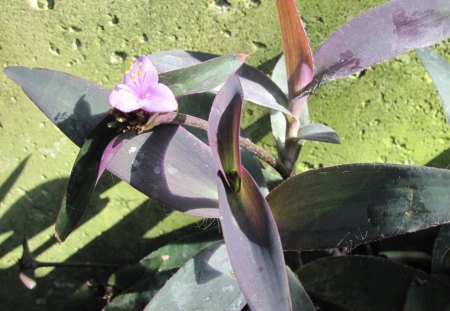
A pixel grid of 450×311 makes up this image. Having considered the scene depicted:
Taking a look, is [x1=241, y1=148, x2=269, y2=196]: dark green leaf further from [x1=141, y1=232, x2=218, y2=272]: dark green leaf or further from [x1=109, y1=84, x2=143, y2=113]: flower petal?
[x1=109, y1=84, x2=143, y2=113]: flower petal

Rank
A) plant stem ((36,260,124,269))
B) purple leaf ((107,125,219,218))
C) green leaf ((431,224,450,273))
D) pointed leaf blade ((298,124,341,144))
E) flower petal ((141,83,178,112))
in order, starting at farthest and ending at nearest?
1. plant stem ((36,260,124,269))
2. green leaf ((431,224,450,273))
3. pointed leaf blade ((298,124,341,144))
4. purple leaf ((107,125,219,218))
5. flower petal ((141,83,178,112))

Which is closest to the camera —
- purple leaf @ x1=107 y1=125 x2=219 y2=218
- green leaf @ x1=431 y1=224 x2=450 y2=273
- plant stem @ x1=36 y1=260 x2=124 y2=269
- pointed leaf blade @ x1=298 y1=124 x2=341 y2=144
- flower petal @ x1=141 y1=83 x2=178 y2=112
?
flower petal @ x1=141 y1=83 x2=178 y2=112

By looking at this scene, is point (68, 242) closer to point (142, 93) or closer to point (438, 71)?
point (142, 93)

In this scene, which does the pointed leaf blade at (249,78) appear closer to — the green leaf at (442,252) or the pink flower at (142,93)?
the pink flower at (142,93)

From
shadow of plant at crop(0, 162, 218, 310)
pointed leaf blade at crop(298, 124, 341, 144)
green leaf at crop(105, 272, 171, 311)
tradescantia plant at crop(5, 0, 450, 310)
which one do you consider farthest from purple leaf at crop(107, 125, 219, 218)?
shadow of plant at crop(0, 162, 218, 310)

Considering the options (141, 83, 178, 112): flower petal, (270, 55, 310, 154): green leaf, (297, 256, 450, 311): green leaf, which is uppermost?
(141, 83, 178, 112): flower petal

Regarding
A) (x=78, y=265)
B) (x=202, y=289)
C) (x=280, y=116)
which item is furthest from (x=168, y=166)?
(x=78, y=265)

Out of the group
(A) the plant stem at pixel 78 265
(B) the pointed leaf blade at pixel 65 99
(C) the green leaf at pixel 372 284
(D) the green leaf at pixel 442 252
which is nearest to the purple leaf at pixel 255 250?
(B) the pointed leaf blade at pixel 65 99
